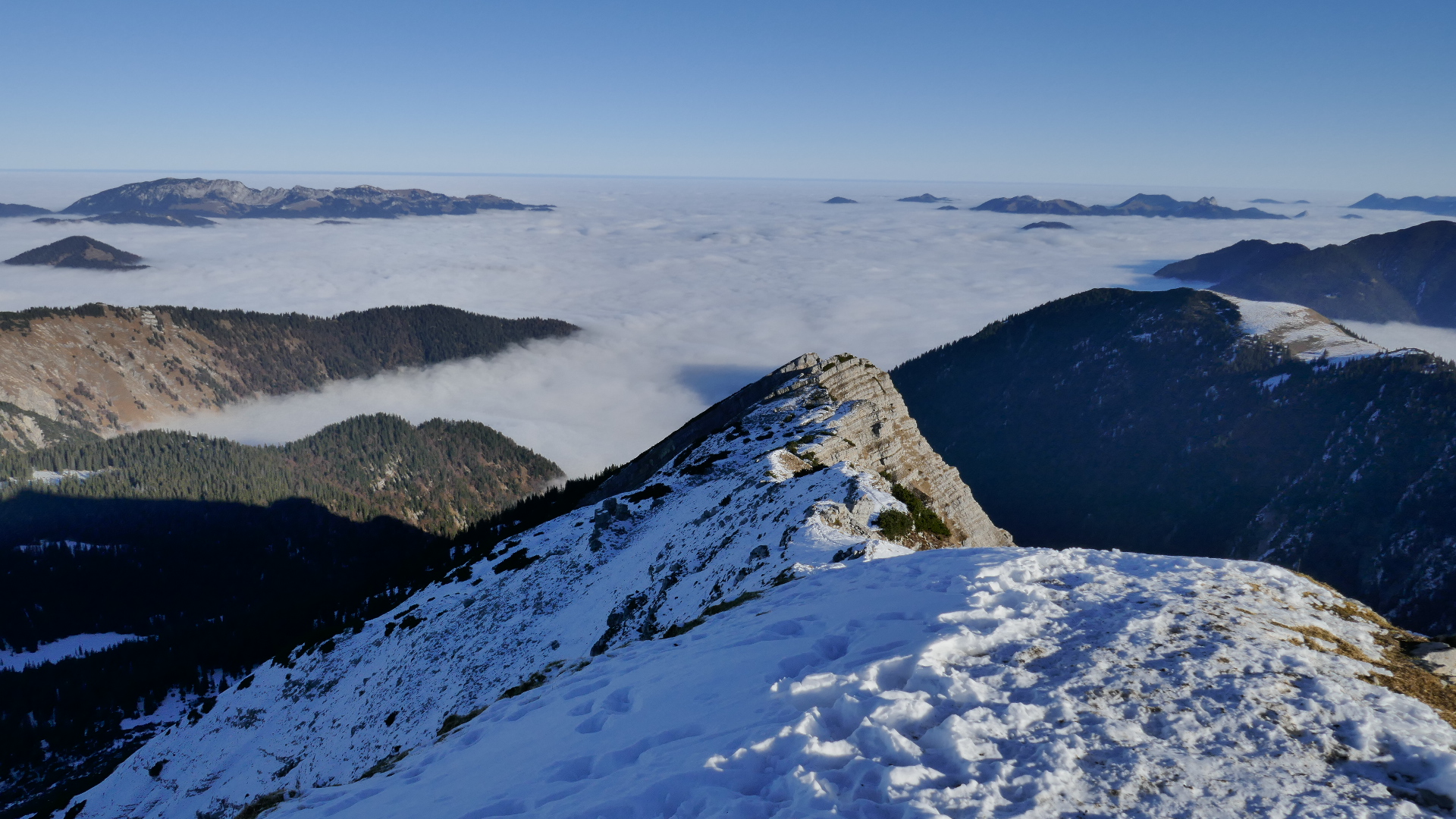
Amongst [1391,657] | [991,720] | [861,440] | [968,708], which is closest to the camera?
[991,720]

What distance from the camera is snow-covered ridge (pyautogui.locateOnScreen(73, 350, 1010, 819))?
36.2 metres

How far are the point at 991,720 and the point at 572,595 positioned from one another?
1665 inches

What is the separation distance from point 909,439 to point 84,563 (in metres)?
242

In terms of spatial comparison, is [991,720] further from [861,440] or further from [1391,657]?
[861,440]

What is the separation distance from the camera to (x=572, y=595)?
4900cm

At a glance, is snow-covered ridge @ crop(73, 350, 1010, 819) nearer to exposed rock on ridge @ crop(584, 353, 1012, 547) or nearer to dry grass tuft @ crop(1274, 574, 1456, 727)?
exposed rock on ridge @ crop(584, 353, 1012, 547)

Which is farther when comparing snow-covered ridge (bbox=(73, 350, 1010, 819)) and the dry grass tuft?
snow-covered ridge (bbox=(73, 350, 1010, 819))

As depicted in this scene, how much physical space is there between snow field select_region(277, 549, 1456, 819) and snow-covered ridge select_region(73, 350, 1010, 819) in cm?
1070

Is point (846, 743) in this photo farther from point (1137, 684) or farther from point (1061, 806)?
point (1137, 684)

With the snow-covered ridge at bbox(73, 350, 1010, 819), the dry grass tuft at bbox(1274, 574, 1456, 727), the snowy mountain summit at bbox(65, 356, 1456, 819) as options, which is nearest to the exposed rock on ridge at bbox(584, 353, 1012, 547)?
the snow-covered ridge at bbox(73, 350, 1010, 819)

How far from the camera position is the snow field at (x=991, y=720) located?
9445mm

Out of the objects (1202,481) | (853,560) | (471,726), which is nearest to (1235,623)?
(853,560)

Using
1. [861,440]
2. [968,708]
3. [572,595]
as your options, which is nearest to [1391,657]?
[968,708]

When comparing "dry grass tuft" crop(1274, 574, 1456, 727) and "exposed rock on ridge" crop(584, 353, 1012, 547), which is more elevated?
"dry grass tuft" crop(1274, 574, 1456, 727)
